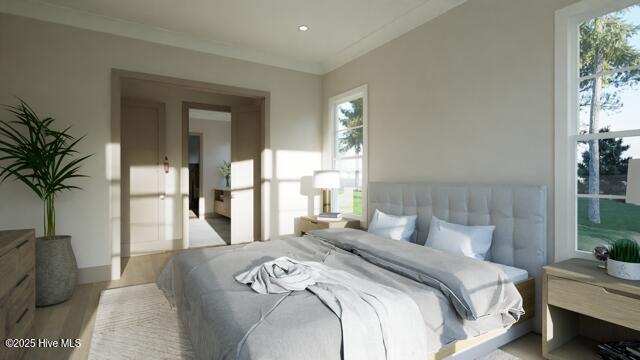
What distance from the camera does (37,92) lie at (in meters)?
3.34

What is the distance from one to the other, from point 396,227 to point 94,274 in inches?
135

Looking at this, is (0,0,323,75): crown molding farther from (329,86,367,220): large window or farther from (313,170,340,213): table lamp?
(313,170,340,213): table lamp

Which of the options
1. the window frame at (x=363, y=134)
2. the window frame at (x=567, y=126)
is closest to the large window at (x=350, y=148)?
the window frame at (x=363, y=134)

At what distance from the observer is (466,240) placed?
102 inches

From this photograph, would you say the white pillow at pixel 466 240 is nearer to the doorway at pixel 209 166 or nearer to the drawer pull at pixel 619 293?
the drawer pull at pixel 619 293

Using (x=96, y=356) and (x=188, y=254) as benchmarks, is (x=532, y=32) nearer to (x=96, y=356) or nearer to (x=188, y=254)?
(x=188, y=254)

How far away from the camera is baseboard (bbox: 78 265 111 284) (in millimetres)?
3531

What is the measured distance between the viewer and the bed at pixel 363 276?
4.57ft

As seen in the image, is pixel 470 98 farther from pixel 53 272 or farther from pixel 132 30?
pixel 53 272

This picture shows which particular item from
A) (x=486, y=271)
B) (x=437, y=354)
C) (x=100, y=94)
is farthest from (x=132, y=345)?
(x=100, y=94)

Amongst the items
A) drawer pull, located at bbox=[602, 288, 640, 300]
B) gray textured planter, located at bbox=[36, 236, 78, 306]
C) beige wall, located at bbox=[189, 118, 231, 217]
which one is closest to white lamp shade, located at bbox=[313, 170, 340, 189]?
gray textured planter, located at bbox=[36, 236, 78, 306]

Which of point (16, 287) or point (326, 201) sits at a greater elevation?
point (326, 201)

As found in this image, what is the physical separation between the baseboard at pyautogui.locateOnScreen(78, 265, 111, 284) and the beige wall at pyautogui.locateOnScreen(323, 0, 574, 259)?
340cm

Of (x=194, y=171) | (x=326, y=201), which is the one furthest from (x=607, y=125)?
(x=194, y=171)
